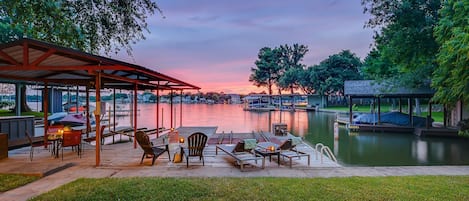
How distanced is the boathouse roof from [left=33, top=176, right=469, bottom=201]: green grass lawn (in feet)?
47.9

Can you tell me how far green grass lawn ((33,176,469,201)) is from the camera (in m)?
4.20

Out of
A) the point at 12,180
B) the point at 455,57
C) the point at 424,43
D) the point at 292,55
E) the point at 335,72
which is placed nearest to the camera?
the point at 12,180

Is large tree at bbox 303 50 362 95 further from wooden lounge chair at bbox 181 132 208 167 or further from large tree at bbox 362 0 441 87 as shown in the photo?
wooden lounge chair at bbox 181 132 208 167

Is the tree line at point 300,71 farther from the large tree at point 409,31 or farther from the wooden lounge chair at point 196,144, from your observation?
Answer: the wooden lounge chair at point 196,144

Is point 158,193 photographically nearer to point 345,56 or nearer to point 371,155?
point 371,155

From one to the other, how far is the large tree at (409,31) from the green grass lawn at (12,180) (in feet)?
60.5

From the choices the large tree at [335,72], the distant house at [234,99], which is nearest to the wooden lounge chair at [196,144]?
the large tree at [335,72]

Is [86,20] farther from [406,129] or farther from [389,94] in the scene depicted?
[406,129]

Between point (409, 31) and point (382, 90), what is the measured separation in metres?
4.14

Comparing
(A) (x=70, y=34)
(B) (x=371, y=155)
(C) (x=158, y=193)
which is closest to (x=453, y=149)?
(B) (x=371, y=155)

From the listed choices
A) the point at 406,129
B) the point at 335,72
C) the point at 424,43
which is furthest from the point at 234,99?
the point at 424,43

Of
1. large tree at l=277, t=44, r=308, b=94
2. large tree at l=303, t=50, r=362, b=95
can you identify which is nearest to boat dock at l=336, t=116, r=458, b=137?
large tree at l=303, t=50, r=362, b=95

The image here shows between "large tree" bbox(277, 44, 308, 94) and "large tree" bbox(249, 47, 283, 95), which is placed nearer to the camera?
"large tree" bbox(249, 47, 283, 95)

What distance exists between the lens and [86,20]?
226 inches
